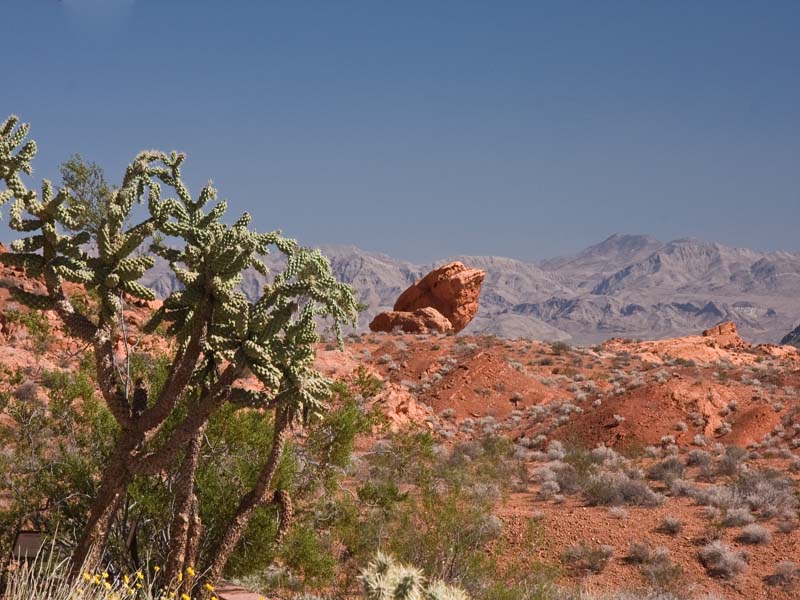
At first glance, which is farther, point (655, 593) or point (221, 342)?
point (655, 593)

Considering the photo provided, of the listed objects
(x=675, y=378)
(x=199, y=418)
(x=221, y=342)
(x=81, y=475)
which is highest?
(x=675, y=378)

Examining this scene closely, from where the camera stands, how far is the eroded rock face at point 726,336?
54.4m

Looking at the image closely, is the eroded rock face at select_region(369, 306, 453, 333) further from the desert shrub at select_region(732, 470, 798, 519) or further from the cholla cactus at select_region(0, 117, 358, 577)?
the cholla cactus at select_region(0, 117, 358, 577)

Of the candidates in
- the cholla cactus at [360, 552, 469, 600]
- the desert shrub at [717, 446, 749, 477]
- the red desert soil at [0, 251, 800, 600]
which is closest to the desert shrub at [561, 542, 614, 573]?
the red desert soil at [0, 251, 800, 600]

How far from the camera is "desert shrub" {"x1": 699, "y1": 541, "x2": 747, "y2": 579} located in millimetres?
13180

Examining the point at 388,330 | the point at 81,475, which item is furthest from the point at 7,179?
the point at 388,330

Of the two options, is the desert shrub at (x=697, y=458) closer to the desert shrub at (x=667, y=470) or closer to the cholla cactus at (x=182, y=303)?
the desert shrub at (x=667, y=470)

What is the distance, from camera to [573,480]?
19.2 meters

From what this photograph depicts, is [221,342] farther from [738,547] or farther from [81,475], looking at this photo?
[738,547]

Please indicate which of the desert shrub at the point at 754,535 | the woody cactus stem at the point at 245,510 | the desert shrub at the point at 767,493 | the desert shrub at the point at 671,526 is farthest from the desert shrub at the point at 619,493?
the woody cactus stem at the point at 245,510

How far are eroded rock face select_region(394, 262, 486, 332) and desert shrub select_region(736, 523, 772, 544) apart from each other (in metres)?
33.7

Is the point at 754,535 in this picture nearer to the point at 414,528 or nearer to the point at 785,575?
the point at 785,575

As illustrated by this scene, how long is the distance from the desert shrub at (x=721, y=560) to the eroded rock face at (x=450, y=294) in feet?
112

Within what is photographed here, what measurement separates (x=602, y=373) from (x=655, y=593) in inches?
918
